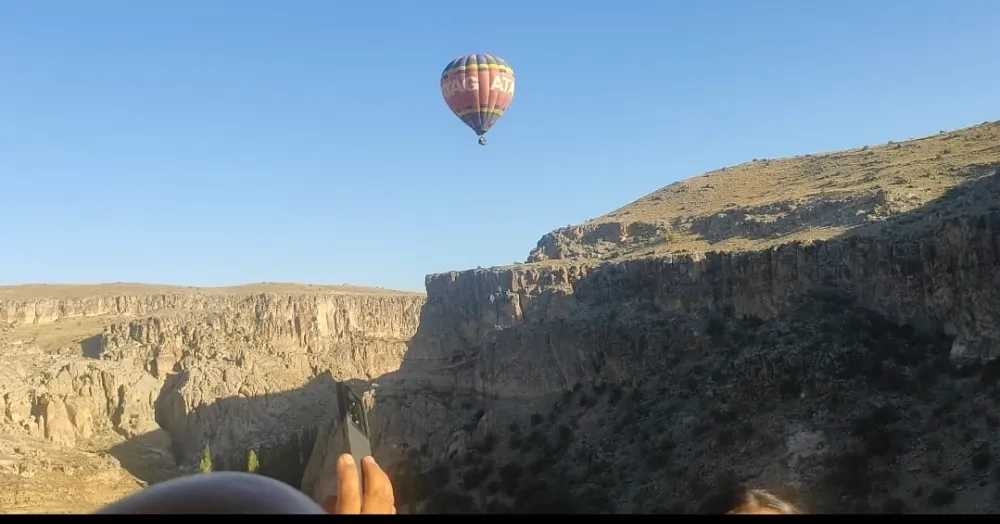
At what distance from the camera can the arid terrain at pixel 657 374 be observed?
84.1 feet

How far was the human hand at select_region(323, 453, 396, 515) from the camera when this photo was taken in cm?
226

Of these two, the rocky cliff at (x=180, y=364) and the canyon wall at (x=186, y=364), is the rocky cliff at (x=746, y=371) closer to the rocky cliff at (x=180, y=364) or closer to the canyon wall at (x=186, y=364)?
the rocky cliff at (x=180, y=364)

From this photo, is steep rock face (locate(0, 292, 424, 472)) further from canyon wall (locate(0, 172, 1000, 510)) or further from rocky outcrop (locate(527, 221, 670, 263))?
rocky outcrop (locate(527, 221, 670, 263))

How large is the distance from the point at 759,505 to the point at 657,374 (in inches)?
1291

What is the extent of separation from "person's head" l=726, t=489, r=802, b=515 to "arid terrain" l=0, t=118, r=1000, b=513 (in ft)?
60.7

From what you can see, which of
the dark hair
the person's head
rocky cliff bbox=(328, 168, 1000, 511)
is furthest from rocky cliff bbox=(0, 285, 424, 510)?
the person's head

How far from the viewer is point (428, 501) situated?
35938 millimetres

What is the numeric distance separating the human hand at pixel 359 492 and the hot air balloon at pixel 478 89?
3670 cm

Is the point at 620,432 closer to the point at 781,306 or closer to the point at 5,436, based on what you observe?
the point at 781,306

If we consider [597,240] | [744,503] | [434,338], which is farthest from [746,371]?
[744,503]

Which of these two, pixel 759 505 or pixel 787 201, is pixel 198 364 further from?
pixel 759 505

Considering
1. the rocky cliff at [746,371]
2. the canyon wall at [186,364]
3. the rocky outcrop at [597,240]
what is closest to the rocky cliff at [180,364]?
the canyon wall at [186,364]

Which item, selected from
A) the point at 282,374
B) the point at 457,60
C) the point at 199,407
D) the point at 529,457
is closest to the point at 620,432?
the point at 529,457

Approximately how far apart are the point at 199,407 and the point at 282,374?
32.1 ft
